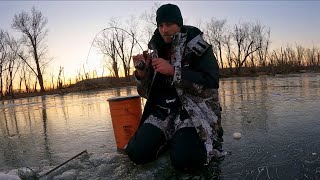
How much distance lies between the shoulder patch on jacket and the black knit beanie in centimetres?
25

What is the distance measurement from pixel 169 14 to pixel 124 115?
A: 4.43 feet

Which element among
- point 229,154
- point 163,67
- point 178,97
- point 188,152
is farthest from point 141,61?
point 229,154

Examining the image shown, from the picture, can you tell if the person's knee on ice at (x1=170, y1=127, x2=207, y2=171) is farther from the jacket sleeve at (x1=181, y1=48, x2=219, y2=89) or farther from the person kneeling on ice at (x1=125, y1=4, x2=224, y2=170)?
the jacket sleeve at (x1=181, y1=48, x2=219, y2=89)

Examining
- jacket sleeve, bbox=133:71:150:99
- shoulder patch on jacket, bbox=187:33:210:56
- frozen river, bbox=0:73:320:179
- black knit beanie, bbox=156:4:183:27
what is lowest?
frozen river, bbox=0:73:320:179

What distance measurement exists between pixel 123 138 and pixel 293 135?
2.04 metres

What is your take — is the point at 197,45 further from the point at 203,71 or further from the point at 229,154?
the point at 229,154

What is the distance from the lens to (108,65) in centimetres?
4944

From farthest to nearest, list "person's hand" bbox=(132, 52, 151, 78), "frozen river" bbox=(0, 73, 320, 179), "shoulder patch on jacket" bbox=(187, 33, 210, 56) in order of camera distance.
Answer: "person's hand" bbox=(132, 52, 151, 78) → "shoulder patch on jacket" bbox=(187, 33, 210, 56) → "frozen river" bbox=(0, 73, 320, 179)

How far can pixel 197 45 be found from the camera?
285 centimetres

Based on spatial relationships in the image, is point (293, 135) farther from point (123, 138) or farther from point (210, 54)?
point (123, 138)

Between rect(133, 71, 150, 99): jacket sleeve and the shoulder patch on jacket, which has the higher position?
the shoulder patch on jacket

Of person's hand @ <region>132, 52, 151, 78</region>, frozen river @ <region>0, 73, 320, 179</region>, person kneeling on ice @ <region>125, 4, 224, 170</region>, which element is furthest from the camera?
person's hand @ <region>132, 52, 151, 78</region>

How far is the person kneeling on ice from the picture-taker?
270cm

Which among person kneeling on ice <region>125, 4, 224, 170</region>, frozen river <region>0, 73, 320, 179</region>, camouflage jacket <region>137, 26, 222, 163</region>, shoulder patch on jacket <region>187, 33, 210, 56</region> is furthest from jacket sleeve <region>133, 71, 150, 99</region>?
frozen river <region>0, 73, 320, 179</region>
